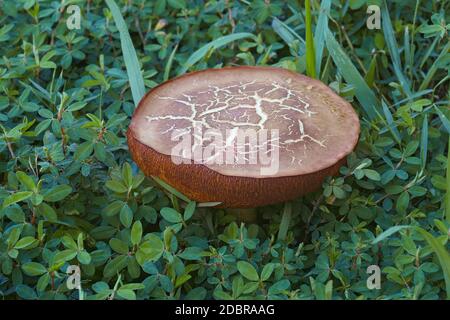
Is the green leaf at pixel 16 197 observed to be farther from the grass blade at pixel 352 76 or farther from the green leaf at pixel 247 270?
the grass blade at pixel 352 76

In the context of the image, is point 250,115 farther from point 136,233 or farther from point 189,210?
point 136,233

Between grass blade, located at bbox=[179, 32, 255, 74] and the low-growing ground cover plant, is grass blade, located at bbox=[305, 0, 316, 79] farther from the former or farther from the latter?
grass blade, located at bbox=[179, 32, 255, 74]

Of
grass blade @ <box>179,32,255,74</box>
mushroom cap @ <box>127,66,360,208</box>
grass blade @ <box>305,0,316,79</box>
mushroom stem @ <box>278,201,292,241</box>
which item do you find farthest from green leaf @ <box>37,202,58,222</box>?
grass blade @ <box>305,0,316,79</box>

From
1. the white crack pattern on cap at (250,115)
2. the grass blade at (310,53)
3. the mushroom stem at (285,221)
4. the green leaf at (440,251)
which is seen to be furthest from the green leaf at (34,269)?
the grass blade at (310,53)

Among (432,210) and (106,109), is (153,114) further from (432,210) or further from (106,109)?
(432,210)

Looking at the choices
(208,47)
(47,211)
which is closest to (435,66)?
(208,47)

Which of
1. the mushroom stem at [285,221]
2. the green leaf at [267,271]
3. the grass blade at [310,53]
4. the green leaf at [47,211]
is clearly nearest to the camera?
the green leaf at [267,271]
